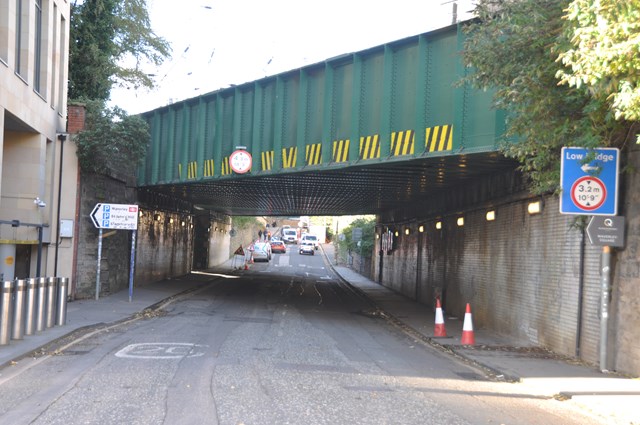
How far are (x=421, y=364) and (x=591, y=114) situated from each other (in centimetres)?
488

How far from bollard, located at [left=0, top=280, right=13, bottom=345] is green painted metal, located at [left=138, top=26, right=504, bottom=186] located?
805 cm

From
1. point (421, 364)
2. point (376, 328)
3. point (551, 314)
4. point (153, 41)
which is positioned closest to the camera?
point (421, 364)

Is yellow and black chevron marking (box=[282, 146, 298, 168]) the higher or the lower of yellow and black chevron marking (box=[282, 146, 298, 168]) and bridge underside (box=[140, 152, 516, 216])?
the higher

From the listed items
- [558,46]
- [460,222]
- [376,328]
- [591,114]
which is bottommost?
[376,328]

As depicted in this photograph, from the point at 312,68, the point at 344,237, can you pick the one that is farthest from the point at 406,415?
the point at 344,237

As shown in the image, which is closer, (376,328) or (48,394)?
(48,394)

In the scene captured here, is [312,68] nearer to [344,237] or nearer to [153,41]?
[153,41]

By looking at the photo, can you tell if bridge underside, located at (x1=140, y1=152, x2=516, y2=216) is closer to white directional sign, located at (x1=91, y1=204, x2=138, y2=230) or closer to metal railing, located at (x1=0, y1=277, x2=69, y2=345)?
white directional sign, located at (x1=91, y1=204, x2=138, y2=230)

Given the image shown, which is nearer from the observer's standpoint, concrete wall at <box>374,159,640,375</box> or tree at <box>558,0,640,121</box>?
tree at <box>558,0,640,121</box>

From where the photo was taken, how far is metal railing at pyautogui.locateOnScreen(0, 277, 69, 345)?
34.2 feet

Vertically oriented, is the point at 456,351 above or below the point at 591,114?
below

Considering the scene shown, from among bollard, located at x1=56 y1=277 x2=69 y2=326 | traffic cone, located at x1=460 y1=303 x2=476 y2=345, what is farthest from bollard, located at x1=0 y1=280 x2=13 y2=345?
traffic cone, located at x1=460 y1=303 x2=476 y2=345

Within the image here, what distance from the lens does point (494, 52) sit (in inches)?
363

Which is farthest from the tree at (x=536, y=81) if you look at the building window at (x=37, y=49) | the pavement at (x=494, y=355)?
the building window at (x=37, y=49)
